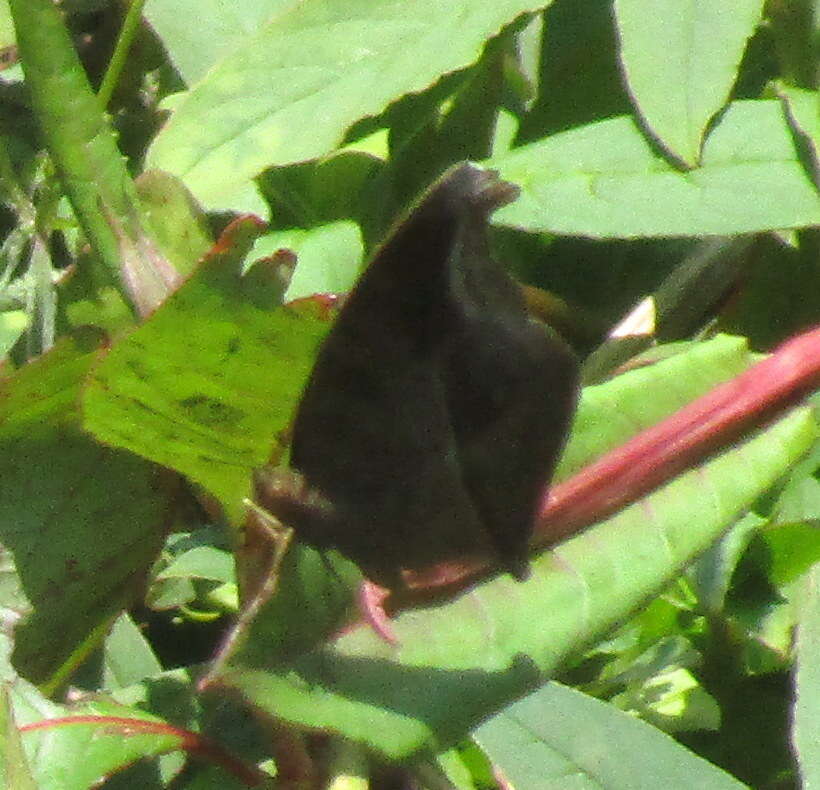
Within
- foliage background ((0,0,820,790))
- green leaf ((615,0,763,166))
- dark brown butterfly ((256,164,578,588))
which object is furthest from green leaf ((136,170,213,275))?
green leaf ((615,0,763,166))

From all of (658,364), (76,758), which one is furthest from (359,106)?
(76,758)

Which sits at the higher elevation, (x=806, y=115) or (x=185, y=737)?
(x=806, y=115)

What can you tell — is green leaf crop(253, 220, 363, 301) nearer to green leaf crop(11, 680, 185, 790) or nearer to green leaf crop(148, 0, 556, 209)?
green leaf crop(148, 0, 556, 209)

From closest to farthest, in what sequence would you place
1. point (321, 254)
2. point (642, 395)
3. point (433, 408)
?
point (433, 408) < point (642, 395) < point (321, 254)

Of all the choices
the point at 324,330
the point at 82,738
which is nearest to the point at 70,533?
the point at 82,738

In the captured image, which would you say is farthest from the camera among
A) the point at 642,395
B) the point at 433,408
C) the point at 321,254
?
the point at 321,254

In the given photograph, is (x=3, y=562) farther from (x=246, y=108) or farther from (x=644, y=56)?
(x=644, y=56)

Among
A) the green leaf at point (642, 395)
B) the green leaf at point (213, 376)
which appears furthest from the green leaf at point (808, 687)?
the green leaf at point (213, 376)

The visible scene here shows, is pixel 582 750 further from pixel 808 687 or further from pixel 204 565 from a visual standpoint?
pixel 204 565
